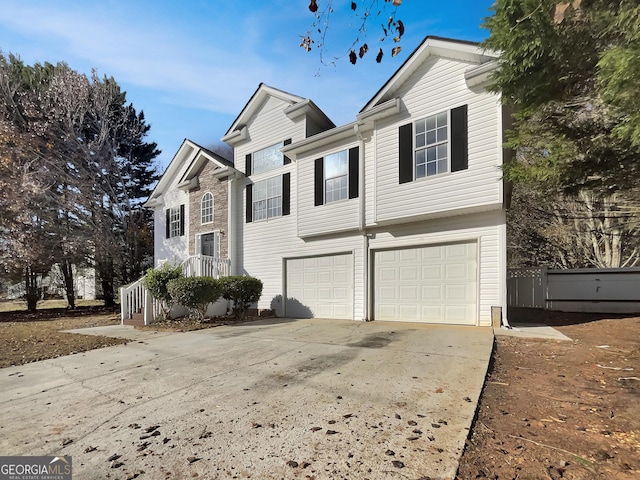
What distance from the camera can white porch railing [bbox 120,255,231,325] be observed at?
32.4ft

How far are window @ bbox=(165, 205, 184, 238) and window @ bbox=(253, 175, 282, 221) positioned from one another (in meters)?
4.86

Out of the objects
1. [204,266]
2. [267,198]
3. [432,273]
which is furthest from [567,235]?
[204,266]

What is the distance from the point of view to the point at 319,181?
35.5ft

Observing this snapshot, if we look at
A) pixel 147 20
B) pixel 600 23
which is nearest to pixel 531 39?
pixel 600 23

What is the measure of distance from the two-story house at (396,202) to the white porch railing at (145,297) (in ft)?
7.19

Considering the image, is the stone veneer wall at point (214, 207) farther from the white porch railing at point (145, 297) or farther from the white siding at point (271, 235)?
the white porch railing at point (145, 297)

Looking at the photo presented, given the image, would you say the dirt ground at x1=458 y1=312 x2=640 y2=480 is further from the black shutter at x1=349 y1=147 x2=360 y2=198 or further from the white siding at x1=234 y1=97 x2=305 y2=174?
the white siding at x1=234 y1=97 x2=305 y2=174

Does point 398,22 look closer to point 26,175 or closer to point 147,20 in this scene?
point 147,20

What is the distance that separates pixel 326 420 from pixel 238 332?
5504mm

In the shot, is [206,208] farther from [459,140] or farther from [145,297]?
[459,140]

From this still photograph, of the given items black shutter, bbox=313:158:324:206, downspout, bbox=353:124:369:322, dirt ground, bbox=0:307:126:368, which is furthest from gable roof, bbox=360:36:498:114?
dirt ground, bbox=0:307:126:368

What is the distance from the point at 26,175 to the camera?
13867mm

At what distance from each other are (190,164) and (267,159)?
4.48 m

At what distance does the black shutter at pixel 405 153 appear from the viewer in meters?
8.80
